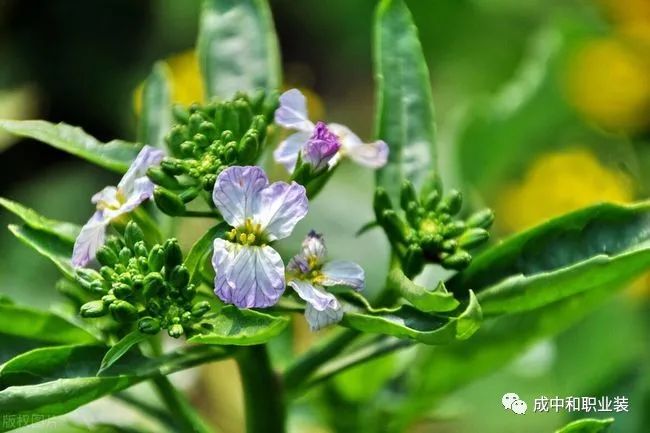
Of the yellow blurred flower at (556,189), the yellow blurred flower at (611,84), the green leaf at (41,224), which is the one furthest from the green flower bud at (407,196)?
the yellow blurred flower at (611,84)

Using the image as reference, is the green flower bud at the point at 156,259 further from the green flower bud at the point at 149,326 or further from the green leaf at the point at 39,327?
the green leaf at the point at 39,327

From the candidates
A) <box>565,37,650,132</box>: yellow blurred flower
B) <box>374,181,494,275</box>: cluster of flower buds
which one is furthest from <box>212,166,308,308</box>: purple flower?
<box>565,37,650,132</box>: yellow blurred flower

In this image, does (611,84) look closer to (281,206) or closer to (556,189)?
(556,189)

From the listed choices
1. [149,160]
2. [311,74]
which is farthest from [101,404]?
[311,74]

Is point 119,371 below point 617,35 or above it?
below

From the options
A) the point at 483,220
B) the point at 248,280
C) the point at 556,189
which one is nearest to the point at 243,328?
the point at 248,280

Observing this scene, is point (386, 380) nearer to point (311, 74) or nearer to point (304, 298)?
point (304, 298)
